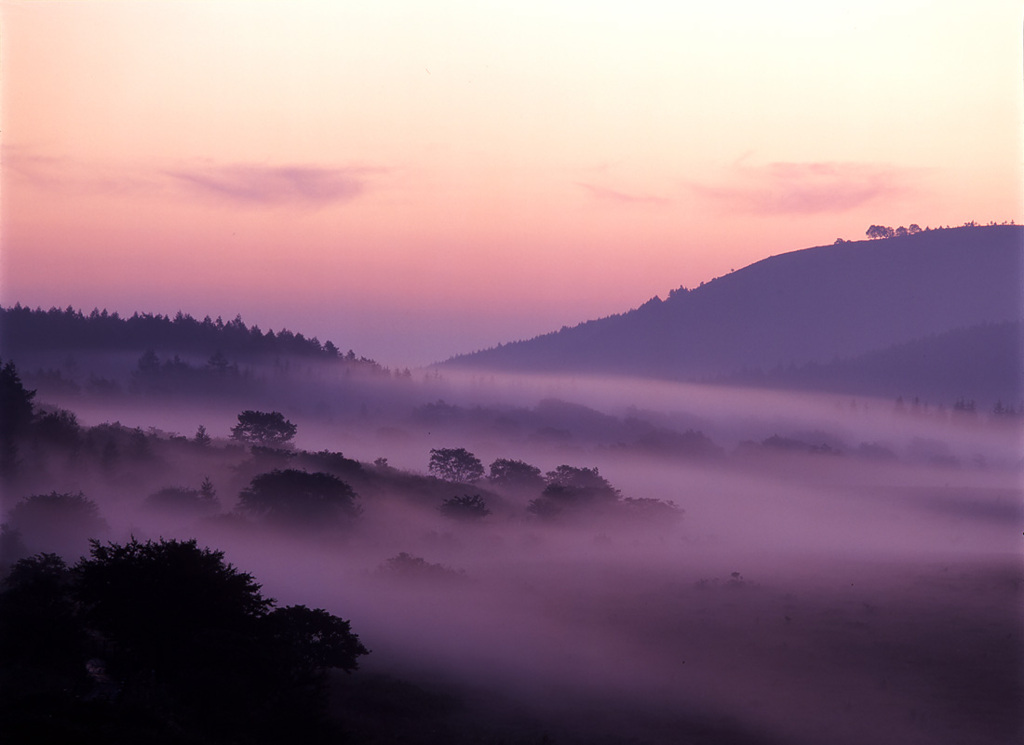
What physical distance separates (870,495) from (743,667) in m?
120

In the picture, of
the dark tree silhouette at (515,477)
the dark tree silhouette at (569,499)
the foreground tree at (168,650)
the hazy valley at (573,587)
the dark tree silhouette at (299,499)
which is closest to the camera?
the foreground tree at (168,650)

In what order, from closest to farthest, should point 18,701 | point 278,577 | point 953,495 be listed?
1. point 18,701
2. point 278,577
3. point 953,495

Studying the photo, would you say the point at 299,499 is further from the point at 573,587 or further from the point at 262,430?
the point at 262,430

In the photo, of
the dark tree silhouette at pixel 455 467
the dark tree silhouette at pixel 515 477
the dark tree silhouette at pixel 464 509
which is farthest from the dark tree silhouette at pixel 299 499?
the dark tree silhouette at pixel 515 477

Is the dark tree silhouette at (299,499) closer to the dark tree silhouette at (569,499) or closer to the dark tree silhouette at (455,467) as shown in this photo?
the dark tree silhouette at (569,499)

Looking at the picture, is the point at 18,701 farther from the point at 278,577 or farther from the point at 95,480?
the point at 95,480

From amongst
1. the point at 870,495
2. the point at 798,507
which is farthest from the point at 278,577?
the point at 870,495

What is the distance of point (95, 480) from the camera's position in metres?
97.8

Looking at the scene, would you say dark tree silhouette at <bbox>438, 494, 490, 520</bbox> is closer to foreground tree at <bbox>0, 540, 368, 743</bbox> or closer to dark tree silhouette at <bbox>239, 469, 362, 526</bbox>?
dark tree silhouette at <bbox>239, 469, 362, 526</bbox>

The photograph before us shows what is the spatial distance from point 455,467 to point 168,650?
10324 centimetres

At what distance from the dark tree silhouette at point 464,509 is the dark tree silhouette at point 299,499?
9.72 meters

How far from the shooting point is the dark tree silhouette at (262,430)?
5428 inches

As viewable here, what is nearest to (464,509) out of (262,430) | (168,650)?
(262,430)

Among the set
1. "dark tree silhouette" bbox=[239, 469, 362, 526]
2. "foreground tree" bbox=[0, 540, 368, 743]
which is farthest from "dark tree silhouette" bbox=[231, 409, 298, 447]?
"foreground tree" bbox=[0, 540, 368, 743]
